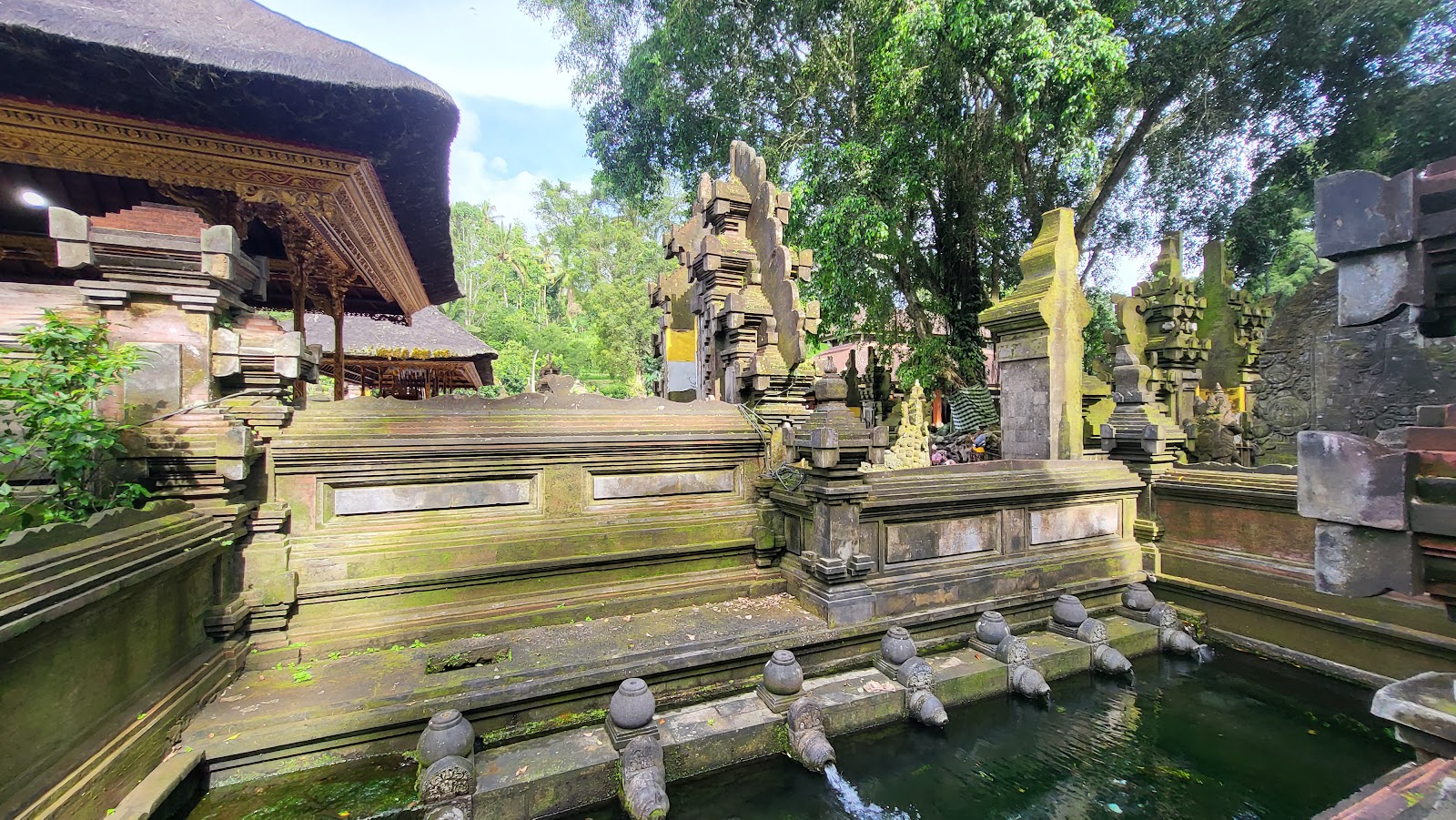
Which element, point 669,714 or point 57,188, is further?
point 57,188

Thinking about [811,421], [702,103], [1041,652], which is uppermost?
[702,103]

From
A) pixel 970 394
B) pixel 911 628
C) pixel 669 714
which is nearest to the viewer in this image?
pixel 669 714

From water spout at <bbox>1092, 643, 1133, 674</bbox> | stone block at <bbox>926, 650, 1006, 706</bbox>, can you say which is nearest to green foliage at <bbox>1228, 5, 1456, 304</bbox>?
water spout at <bbox>1092, 643, 1133, 674</bbox>

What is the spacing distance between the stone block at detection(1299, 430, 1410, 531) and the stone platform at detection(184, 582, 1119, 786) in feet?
9.77

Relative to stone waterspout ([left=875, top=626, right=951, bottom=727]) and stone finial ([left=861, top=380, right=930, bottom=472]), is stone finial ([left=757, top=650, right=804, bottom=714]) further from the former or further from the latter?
stone finial ([left=861, top=380, right=930, bottom=472])

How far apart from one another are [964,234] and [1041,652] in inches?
499

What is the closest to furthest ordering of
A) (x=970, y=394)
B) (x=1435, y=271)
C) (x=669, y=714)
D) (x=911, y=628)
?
(x=1435, y=271)
(x=669, y=714)
(x=911, y=628)
(x=970, y=394)

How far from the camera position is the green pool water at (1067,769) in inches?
127

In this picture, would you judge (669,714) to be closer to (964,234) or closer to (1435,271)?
(1435,271)

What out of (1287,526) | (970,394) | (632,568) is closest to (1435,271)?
(1287,526)

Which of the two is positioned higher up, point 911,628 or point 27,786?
point 27,786

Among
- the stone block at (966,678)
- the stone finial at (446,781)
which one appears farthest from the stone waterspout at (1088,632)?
the stone finial at (446,781)

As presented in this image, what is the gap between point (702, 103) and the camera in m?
15.1

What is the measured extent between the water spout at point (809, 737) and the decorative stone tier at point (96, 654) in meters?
3.45
